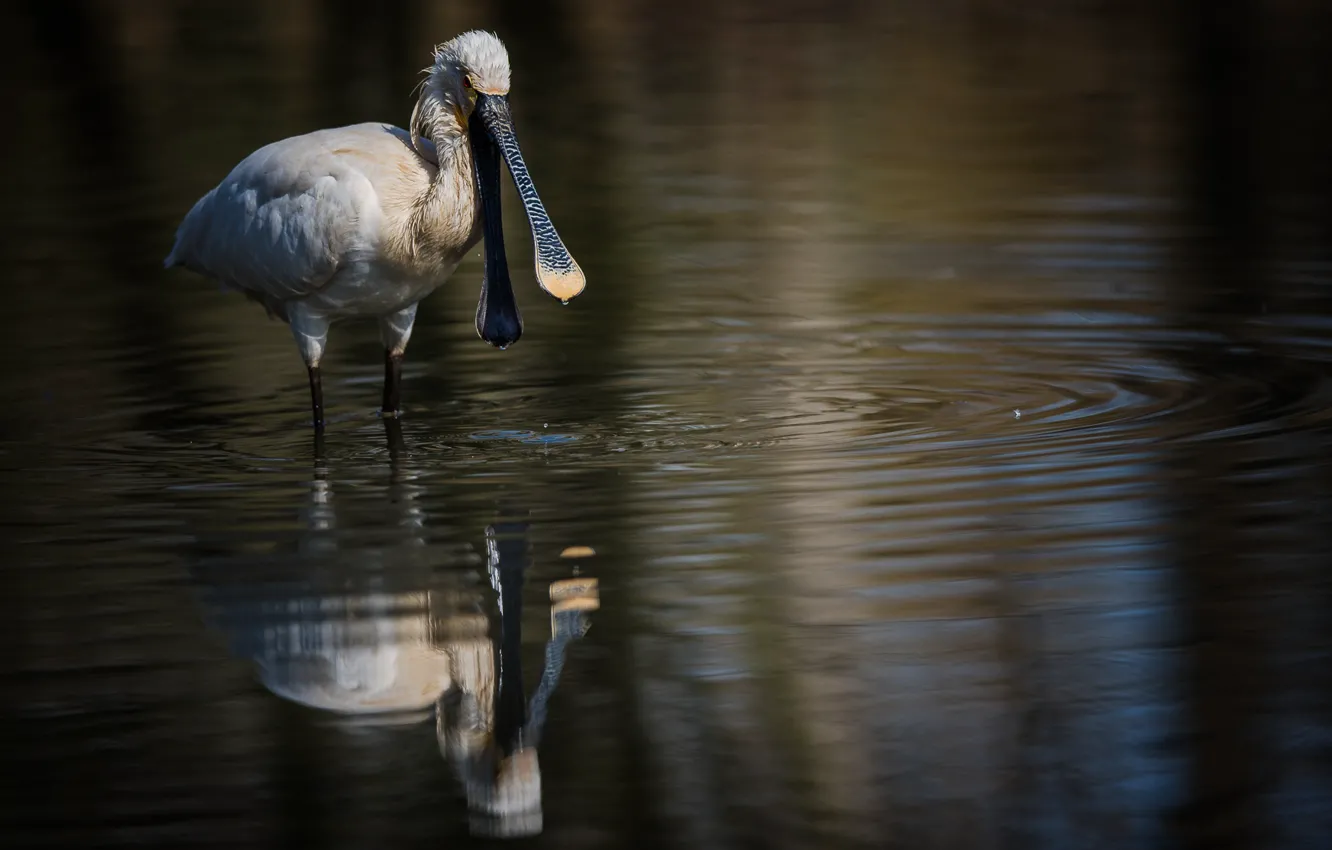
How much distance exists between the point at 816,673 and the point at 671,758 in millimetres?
711

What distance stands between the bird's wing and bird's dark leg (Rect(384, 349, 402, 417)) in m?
0.51

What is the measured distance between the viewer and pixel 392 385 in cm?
1064

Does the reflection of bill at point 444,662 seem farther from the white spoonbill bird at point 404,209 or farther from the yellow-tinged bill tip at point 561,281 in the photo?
the white spoonbill bird at point 404,209

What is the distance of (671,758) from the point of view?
554cm

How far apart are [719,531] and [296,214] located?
3012 mm

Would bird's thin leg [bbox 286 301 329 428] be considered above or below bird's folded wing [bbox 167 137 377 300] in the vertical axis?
below

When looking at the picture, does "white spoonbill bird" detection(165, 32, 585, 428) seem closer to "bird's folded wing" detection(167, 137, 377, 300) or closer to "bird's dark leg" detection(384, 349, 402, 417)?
"bird's folded wing" detection(167, 137, 377, 300)

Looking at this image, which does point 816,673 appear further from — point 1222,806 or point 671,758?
point 1222,806

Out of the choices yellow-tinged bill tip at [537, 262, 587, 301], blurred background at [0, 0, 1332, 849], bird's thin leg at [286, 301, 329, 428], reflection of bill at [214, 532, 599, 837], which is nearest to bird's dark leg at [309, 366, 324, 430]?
bird's thin leg at [286, 301, 329, 428]

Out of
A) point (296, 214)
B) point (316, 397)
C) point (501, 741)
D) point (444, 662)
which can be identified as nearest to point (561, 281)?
point (296, 214)

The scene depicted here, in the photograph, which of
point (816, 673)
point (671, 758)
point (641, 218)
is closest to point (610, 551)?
point (816, 673)

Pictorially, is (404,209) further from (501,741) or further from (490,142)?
(501,741)

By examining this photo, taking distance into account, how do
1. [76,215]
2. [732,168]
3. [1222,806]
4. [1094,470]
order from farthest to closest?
1. [732,168]
2. [76,215]
3. [1094,470]
4. [1222,806]

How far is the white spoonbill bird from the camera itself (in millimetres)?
9719
